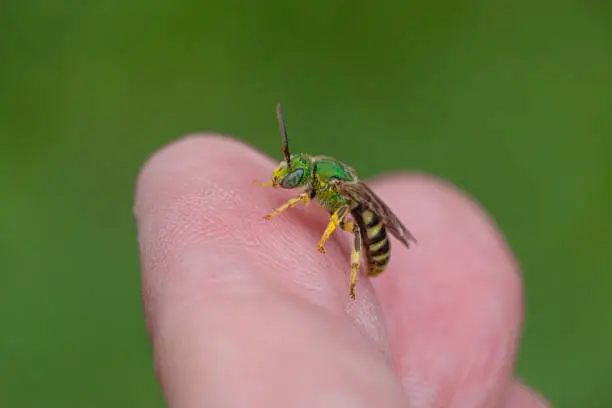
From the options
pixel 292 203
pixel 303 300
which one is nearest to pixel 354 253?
pixel 292 203

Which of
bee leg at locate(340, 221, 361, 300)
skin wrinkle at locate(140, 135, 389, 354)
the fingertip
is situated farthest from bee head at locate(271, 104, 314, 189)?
the fingertip

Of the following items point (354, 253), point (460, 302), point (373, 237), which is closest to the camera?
point (354, 253)

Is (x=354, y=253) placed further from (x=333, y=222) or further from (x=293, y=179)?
(x=293, y=179)

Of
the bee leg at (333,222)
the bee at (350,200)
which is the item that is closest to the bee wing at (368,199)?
the bee at (350,200)

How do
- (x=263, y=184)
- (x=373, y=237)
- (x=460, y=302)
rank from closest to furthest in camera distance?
(x=263, y=184) < (x=373, y=237) < (x=460, y=302)

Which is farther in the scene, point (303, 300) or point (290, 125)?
point (290, 125)

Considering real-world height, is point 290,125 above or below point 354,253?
below

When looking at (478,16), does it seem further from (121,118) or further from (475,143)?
(121,118)

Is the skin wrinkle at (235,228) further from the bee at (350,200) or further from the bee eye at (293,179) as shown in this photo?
the bee at (350,200)
